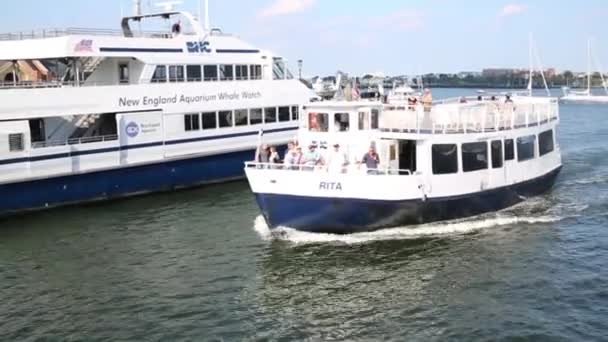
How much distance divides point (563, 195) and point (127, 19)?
20362 millimetres

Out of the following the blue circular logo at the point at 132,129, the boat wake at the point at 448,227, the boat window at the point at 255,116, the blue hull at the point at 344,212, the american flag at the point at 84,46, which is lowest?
the boat wake at the point at 448,227

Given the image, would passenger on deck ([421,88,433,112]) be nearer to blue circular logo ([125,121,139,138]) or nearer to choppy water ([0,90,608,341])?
choppy water ([0,90,608,341])

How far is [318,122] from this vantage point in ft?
71.0

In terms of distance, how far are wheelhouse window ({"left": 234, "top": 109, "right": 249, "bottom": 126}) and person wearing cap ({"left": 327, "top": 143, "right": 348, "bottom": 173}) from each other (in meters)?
11.6

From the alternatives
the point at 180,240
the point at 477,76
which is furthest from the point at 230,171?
the point at 477,76

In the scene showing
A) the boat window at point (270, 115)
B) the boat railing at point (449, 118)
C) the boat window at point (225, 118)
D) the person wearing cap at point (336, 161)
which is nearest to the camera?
the person wearing cap at point (336, 161)

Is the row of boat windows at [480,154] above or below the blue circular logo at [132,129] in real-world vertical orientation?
below

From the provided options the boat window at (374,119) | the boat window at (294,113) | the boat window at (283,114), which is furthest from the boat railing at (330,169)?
the boat window at (294,113)

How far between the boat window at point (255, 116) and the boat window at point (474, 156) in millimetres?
13174

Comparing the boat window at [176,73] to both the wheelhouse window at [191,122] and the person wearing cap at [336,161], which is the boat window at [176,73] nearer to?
the wheelhouse window at [191,122]

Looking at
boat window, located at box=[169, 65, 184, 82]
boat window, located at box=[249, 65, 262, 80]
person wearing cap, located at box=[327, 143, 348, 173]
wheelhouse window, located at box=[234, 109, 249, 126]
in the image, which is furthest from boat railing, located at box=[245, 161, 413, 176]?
boat window, located at box=[249, 65, 262, 80]

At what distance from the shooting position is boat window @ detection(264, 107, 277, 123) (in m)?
32.5

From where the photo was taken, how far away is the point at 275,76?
33.9 meters

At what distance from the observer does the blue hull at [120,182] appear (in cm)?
2361
